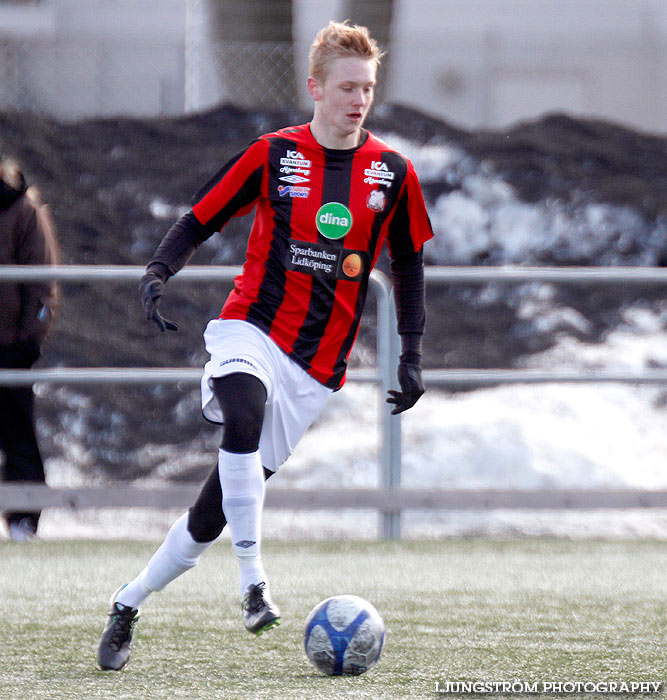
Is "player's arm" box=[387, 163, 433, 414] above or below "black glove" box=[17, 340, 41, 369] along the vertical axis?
above

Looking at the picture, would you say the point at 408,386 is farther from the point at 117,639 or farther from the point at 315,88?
the point at 117,639

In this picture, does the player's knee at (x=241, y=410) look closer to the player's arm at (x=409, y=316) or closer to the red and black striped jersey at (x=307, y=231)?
the red and black striped jersey at (x=307, y=231)

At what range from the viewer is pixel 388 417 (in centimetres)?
671

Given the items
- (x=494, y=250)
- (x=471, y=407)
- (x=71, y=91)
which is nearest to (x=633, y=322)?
(x=494, y=250)

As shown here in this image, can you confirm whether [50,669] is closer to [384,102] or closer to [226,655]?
[226,655]

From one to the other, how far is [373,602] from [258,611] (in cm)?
145

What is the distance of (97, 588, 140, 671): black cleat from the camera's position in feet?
11.3

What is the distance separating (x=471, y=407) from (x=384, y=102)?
243 inches

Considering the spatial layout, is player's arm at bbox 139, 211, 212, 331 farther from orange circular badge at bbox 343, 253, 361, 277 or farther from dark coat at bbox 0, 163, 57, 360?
dark coat at bbox 0, 163, 57, 360

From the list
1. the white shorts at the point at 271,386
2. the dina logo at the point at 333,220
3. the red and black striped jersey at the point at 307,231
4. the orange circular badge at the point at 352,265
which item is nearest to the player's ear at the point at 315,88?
the red and black striped jersey at the point at 307,231

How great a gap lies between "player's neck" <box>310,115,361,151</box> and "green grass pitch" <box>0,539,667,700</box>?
131 centimetres

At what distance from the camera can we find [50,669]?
3.43 m

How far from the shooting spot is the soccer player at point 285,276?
11.6ft

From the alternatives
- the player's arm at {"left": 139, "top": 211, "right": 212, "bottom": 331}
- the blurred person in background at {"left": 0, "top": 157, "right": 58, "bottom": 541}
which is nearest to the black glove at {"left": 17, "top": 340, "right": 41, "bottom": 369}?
the blurred person in background at {"left": 0, "top": 157, "right": 58, "bottom": 541}
